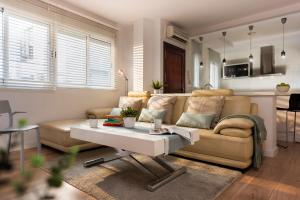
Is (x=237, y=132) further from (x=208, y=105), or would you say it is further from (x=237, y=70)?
(x=237, y=70)

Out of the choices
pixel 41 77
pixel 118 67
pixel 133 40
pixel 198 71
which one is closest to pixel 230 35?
pixel 198 71

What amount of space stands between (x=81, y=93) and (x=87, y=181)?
2.35m

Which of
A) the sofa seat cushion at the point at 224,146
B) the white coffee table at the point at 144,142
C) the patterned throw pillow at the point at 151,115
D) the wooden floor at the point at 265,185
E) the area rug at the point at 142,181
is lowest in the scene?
the wooden floor at the point at 265,185

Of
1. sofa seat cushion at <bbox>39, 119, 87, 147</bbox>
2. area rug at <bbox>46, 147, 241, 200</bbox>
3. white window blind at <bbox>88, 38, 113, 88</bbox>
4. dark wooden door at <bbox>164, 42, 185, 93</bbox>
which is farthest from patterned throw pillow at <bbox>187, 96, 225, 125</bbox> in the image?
white window blind at <bbox>88, 38, 113, 88</bbox>

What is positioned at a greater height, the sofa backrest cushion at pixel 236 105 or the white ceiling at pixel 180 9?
the white ceiling at pixel 180 9

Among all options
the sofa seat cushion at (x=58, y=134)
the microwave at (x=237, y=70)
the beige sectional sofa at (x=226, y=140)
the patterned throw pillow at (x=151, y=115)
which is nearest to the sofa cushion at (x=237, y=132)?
the beige sectional sofa at (x=226, y=140)

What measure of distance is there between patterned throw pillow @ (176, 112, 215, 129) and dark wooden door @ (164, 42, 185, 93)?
1.77 m

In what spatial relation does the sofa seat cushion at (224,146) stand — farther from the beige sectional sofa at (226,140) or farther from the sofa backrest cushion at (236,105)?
the sofa backrest cushion at (236,105)

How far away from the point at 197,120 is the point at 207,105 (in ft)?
1.01

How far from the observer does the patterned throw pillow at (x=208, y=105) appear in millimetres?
2840

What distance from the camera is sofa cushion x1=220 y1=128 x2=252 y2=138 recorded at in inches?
87.8

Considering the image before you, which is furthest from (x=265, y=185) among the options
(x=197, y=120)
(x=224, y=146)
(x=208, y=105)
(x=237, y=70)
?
(x=237, y=70)

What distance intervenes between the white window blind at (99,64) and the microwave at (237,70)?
3.79m

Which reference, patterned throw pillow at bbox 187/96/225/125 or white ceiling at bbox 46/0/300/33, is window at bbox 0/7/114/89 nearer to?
white ceiling at bbox 46/0/300/33
